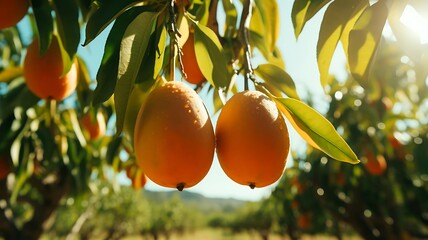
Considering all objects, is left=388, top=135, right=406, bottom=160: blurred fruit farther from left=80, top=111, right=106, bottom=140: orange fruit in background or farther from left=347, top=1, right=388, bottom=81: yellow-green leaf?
left=347, top=1, right=388, bottom=81: yellow-green leaf

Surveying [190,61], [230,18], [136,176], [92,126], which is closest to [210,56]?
[190,61]

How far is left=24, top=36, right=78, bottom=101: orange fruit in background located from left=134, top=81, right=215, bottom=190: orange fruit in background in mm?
414

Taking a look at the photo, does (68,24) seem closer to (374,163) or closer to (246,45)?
(246,45)

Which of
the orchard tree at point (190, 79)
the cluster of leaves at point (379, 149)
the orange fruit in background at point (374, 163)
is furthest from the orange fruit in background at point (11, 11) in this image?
the orange fruit in background at point (374, 163)

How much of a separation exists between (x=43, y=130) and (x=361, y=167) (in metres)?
2.50

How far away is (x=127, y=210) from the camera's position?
12.1 m

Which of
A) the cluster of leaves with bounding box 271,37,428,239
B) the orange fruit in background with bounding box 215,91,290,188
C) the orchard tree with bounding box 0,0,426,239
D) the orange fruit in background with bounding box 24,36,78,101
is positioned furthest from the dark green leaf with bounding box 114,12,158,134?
the cluster of leaves with bounding box 271,37,428,239

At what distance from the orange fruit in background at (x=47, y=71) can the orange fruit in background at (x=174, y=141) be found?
0.41 metres

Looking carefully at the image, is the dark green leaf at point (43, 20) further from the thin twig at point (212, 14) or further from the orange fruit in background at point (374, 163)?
the orange fruit in background at point (374, 163)

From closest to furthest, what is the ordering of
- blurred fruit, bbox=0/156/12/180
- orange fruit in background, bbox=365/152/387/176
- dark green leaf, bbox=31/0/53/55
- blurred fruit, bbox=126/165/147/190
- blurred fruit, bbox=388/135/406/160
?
dark green leaf, bbox=31/0/53/55, blurred fruit, bbox=0/156/12/180, blurred fruit, bbox=126/165/147/190, orange fruit in background, bbox=365/152/387/176, blurred fruit, bbox=388/135/406/160

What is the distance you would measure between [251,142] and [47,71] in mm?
550

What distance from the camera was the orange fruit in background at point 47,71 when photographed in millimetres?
818

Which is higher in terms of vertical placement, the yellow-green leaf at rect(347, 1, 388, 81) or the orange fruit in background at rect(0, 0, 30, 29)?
the yellow-green leaf at rect(347, 1, 388, 81)

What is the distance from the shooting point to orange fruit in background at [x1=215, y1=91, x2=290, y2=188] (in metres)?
0.48
